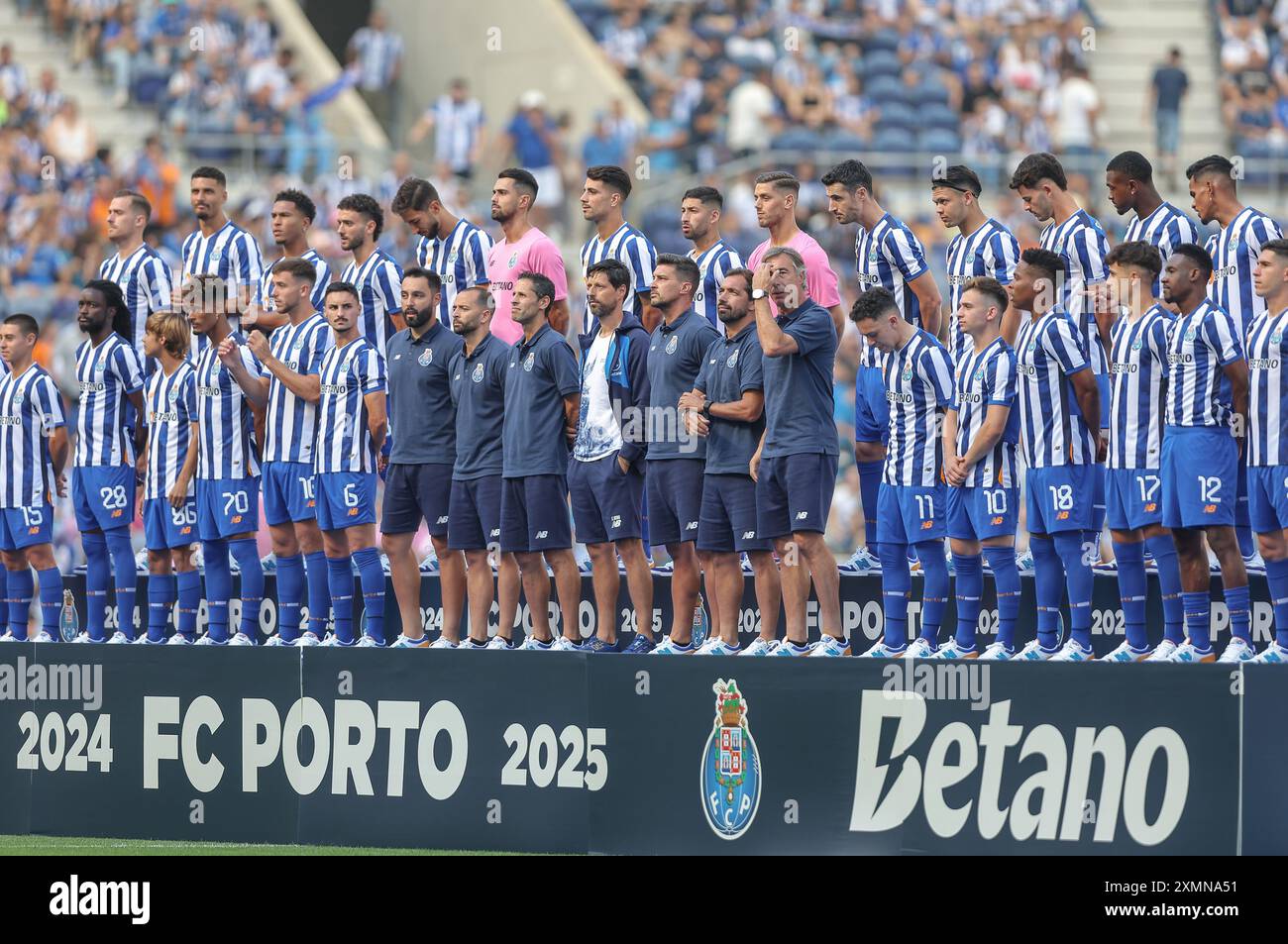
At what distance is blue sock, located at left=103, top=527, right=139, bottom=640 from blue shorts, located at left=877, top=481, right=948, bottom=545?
473cm

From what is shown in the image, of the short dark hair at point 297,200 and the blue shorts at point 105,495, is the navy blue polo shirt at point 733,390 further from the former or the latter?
the blue shorts at point 105,495

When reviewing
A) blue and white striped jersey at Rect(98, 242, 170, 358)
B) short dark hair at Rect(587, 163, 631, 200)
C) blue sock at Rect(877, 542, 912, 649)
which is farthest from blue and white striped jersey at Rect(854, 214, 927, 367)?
blue and white striped jersey at Rect(98, 242, 170, 358)

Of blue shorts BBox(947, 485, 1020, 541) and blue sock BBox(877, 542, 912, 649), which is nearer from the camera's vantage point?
blue shorts BBox(947, 485, 1020, 541)

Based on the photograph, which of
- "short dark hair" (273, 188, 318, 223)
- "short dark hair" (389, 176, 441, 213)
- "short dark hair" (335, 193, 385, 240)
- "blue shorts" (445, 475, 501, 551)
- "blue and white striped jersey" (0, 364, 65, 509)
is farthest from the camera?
"blue and white striped jersey" (0, 364, 65, 509)

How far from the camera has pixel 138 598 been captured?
13555 mm

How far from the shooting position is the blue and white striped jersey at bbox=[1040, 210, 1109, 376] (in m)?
11.3

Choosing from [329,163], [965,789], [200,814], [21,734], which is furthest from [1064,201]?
[329,163]

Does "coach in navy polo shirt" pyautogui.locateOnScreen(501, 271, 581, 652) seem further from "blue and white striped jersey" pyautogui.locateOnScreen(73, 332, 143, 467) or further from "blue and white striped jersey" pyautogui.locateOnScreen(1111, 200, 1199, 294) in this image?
"blue and white striped jersey" pyautogui.locateOnScreen(1111, 200, 1199, 294)

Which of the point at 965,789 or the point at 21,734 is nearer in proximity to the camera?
the point at 965,789

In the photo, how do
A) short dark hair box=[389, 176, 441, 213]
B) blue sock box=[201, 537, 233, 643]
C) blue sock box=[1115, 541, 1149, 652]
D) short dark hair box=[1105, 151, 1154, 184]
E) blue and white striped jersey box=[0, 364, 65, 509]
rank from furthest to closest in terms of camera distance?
blue and white striped jersey box=[0, 364, 65, 509]
blue sock box=[201, 537, 233, 643]
short dark hair box=[389, 176, 441, 213]
short dark hair box=[1105, 151, 1154, 184]
blue sock box=[1115, 541, 1149, 652]

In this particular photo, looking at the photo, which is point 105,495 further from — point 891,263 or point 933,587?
point 933,587

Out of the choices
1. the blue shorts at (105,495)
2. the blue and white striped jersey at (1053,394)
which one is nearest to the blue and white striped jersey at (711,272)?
the blue and white striped jersey at (1053,394)

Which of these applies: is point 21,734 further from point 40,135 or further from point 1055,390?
point 40,135
